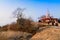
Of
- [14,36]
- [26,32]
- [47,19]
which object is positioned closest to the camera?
[14,36]

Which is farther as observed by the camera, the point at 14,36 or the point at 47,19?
the point at 47,19

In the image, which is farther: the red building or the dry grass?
the red building

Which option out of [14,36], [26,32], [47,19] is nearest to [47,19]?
[47,19]

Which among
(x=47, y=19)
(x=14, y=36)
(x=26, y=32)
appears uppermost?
(x=47, y=19)

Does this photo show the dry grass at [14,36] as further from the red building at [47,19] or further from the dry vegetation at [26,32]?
the red building at [47,19]

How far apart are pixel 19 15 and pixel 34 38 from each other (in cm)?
664

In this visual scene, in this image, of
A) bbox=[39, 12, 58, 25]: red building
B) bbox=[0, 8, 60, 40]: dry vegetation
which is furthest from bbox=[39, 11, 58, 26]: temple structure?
bbox=[0, 8, 60, 40]: dry vegetation

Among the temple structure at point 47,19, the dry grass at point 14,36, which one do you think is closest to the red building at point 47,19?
the temple structure at point 47,19

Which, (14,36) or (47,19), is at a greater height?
(47,19)

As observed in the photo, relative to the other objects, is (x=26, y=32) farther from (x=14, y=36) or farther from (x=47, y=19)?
(x=47, y=19)

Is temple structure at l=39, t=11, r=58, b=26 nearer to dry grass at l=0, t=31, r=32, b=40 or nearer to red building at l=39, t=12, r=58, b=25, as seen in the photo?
red building at l=39, t=12, r=58, b=25

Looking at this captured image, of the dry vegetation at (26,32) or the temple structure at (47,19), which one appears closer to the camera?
the dry vegetation at (26,32)

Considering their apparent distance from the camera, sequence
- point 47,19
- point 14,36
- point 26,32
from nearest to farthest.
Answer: point 14,36
point 26,32
point 47,19

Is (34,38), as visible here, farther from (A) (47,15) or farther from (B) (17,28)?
(A) (47,15)
